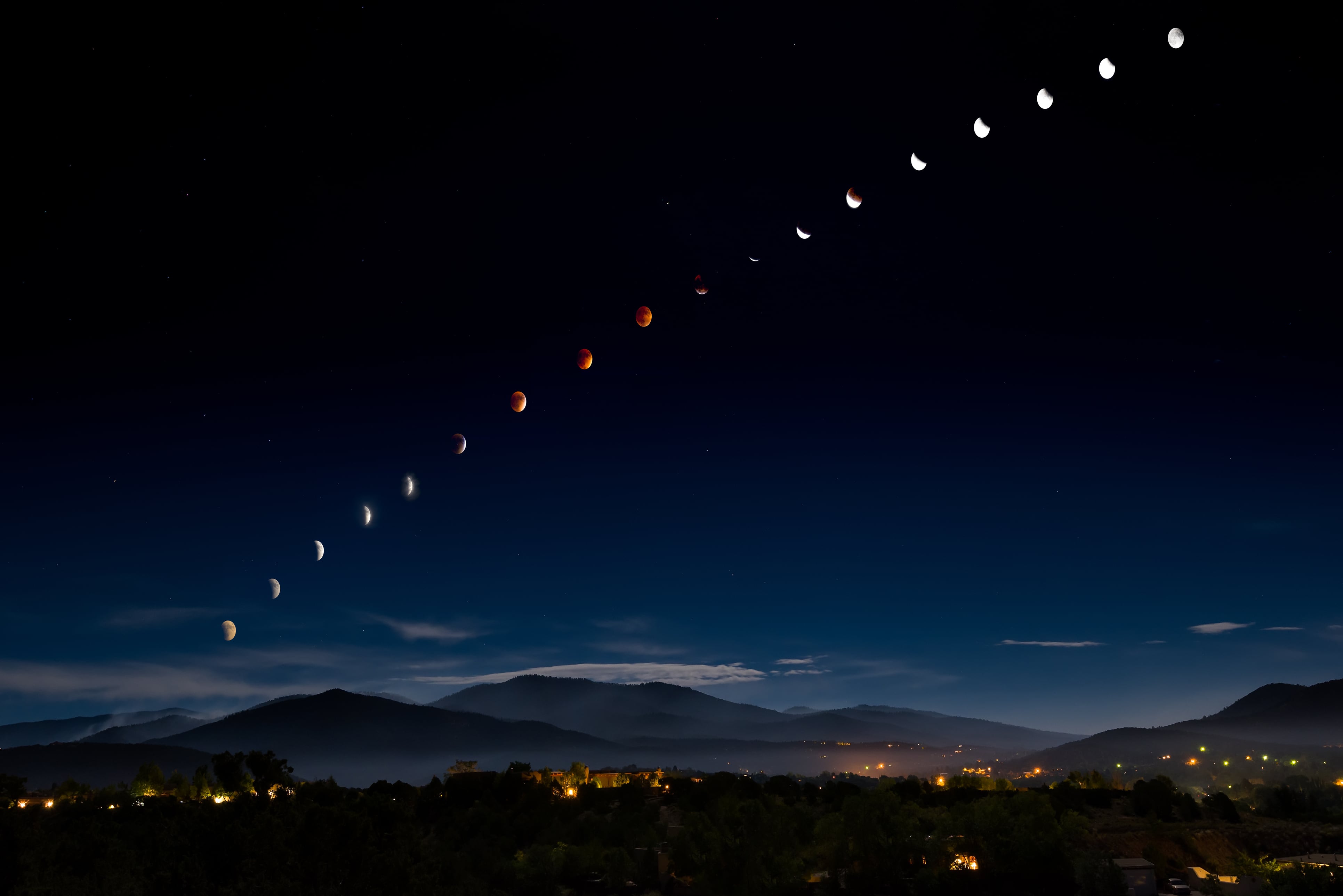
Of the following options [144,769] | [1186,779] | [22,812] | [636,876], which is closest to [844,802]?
[636,876]

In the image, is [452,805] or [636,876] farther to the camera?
[452,805]

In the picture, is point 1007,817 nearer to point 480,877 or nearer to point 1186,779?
point 480,877

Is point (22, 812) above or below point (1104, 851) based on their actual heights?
above

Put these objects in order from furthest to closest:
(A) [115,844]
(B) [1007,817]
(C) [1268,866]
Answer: (B) [1007,817] → (A) [115,844] → (C) [1268,866]

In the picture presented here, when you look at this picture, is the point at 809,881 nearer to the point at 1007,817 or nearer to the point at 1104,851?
the point at 1007,817

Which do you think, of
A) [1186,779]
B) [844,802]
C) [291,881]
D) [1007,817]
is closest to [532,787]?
[844,802]

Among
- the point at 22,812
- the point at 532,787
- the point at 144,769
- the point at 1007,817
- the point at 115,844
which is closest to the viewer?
the point at 22,812
